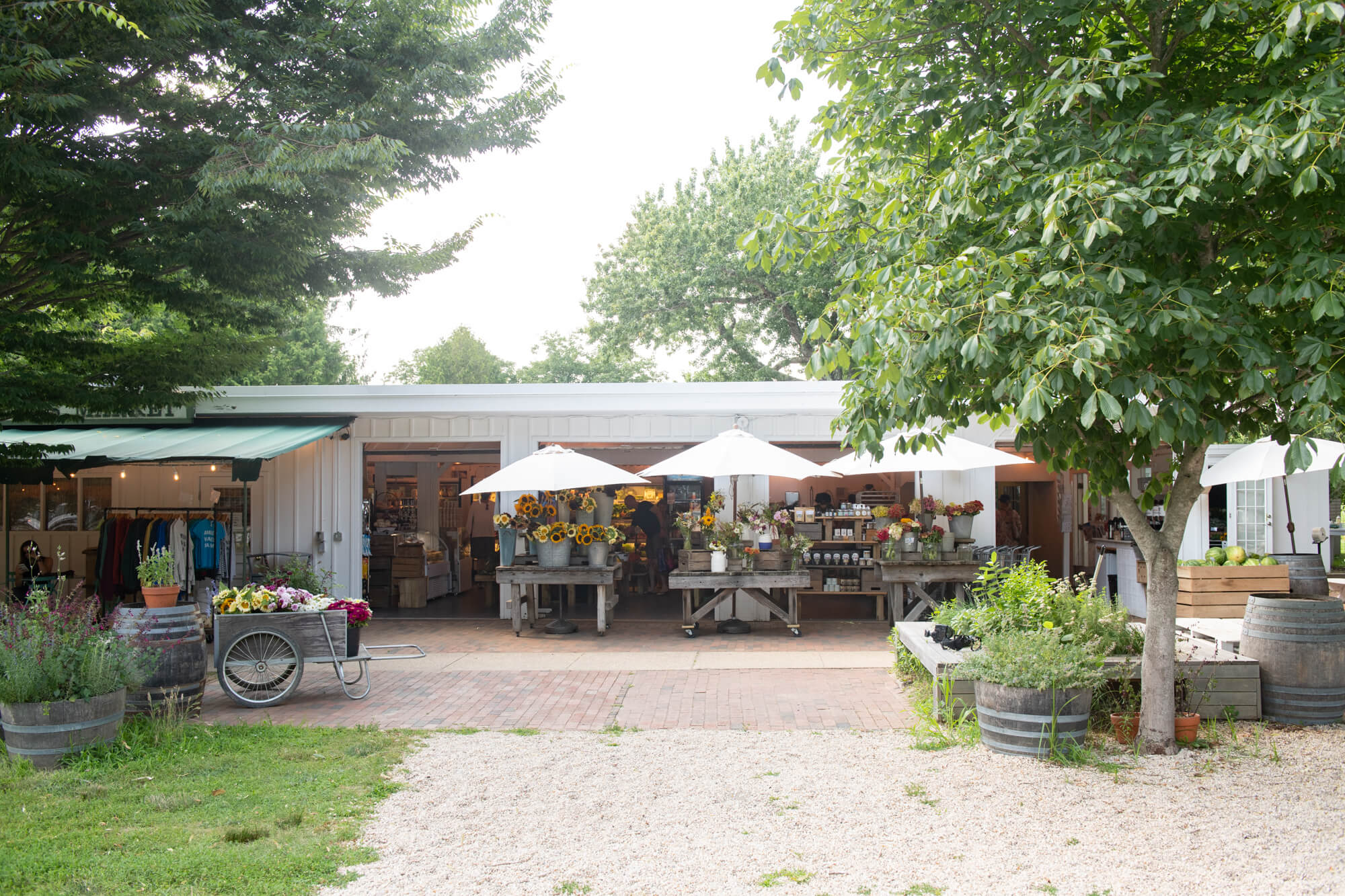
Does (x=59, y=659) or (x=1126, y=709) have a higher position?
(x=59, y=659)

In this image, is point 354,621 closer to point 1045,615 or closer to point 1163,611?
point 1045,615

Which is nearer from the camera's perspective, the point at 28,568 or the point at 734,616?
the point at 734,616

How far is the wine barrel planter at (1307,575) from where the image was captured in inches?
322

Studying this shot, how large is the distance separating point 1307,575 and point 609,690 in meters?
6.32

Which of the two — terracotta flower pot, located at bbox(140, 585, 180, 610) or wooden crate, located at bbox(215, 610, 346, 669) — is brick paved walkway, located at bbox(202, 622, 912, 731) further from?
terracotta flower pot, located at bbox(140, 585, 180, 610)

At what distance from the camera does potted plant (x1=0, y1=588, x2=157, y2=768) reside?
529 centimetres

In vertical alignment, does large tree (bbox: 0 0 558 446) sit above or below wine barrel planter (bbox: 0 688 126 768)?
above

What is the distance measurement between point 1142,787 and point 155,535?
9990 mm

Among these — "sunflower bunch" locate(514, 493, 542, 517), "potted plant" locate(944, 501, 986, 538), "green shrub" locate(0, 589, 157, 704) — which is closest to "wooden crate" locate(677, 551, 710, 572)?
"sunflower bunch" locate(514, 493, 542, 517)

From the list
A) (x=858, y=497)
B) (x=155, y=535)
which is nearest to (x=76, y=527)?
(x=155, y=535)

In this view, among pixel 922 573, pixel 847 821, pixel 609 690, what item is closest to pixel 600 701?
pixel 609 690

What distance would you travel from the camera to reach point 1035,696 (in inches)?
209

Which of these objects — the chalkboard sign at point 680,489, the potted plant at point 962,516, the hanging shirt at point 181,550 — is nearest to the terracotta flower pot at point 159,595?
the hanging shirt at point 181,550

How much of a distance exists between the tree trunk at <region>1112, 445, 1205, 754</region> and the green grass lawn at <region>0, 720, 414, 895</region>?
4372 mm
